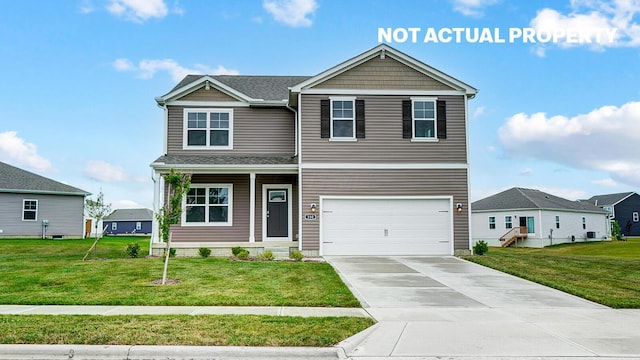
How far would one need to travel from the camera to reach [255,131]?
19.6 m

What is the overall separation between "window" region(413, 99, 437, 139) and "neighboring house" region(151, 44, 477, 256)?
0.04 meters

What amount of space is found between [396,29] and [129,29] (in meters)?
9.98

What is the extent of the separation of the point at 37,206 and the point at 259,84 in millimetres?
18700

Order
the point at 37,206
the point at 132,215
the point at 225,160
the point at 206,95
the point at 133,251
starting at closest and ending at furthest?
the point at 133,251 → the point at 225,160 → the point at 206,95 → the point at 37,206 → the point at 132,215

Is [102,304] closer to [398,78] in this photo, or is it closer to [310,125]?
[310,125]

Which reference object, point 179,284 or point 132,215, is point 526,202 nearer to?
point 179,284

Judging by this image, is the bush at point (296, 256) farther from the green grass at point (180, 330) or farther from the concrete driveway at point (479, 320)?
the green grass at point (180, 330)

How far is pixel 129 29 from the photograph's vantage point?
19.1 meters

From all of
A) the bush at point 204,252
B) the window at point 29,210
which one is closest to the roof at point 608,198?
the bush at point 204,252

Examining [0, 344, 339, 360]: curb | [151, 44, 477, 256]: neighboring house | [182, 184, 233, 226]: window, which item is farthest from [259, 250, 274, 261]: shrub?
[0, 344, 339, 360]: curb

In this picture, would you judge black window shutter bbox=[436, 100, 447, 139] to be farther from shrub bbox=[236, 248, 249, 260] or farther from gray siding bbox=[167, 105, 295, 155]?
shrub bbox=[236, 248, 249, 260]

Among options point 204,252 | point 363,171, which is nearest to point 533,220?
point 363,171

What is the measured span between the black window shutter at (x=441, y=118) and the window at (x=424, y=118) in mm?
144

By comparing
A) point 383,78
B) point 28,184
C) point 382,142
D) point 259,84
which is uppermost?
point 259,84
